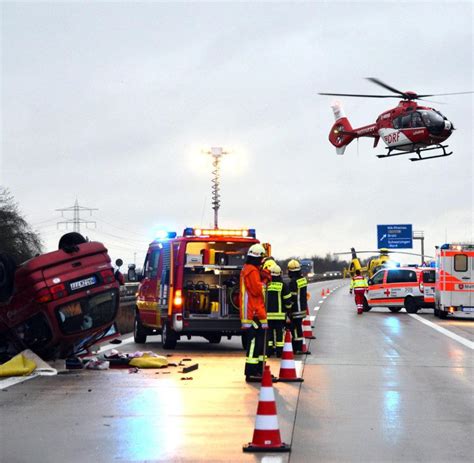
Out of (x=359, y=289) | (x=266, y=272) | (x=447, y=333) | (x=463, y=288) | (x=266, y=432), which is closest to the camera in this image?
(x=266, y=432)

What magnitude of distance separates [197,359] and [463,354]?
554 cm

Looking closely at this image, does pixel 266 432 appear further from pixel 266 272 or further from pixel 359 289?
pixel 359 289

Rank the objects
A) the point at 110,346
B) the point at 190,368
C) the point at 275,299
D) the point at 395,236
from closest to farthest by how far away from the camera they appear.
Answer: the point at 190,368 → the point at 275,299 → the point at 110,346 → the point at 395,236

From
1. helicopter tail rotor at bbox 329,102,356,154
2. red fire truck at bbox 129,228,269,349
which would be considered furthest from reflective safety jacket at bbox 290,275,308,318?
helicopter tail rotor at bbox 329,102,356,154

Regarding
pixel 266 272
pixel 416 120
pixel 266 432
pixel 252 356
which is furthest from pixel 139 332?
pixel 416 120

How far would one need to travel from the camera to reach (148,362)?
15.7 metres

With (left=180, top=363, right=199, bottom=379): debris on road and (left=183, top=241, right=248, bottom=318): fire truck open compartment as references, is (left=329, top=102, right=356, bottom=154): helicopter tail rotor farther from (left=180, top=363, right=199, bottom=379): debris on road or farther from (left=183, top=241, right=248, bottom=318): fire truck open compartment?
(left=180, top=363, right=199, bottom=379): debris on road

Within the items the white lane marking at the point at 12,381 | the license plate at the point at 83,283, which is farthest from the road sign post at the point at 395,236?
the white lane marking at the point at 12,381

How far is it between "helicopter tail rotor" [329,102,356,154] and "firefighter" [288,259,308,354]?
2665cm

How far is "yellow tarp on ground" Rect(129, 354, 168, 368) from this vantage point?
15.6 meters

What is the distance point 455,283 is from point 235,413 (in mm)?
23248

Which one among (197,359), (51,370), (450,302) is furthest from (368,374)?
(450,302)

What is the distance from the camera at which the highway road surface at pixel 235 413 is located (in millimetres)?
8711

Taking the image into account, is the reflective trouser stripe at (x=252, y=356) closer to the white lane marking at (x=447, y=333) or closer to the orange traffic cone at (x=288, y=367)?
the orange traffic cone at (x=288, y=367)
